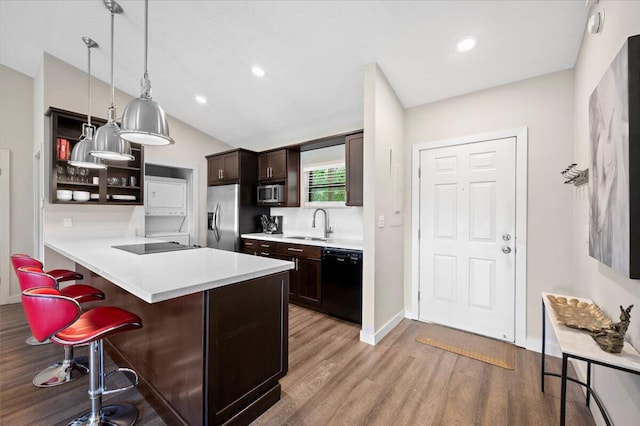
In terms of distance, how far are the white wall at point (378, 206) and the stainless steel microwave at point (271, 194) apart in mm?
1925

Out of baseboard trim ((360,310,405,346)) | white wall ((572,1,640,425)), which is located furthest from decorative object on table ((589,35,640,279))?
baseboard trim ((360,310,405,346))

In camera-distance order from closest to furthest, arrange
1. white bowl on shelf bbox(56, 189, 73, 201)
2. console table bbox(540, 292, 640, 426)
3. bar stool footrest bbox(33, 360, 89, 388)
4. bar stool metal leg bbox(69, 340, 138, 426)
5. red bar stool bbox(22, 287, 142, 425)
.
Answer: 1. console table bbox(540, 292, 640, 426)
2. red bar stool bbox(22, 287, 142, 425)
3. bar stool metal leg bbox(69, 340, 138, 426)
4. bar stool footrest bbox(33, 360, 89, 388)
5. white bowl on shelf bbox(56, 189, 73, 201)

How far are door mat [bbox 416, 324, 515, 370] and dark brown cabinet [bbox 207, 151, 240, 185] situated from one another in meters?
3.60

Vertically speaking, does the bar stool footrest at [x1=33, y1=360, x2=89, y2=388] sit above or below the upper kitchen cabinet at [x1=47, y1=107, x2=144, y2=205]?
below

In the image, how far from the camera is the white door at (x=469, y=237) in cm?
271

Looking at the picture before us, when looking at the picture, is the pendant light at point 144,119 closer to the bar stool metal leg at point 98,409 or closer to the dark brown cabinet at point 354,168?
the bar stool metal leg at point 98,409

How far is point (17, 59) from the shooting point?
136 inches

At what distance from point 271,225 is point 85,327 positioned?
3.26m

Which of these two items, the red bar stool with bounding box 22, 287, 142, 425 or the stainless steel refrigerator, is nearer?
the red bar stool with bounding box 22, 287, 142, 425

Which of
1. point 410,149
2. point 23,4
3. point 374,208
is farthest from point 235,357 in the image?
point 23,4

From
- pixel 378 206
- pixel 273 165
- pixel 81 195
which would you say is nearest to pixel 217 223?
pixel 273 165

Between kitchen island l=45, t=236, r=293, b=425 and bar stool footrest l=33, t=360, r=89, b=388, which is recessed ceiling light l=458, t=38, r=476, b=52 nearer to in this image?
kitchen island l=45, t=236, r=293, b=425

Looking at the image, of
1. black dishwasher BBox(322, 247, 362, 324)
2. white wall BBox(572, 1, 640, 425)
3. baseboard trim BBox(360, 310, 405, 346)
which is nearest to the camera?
white wall BBox(572, 1, 640, 425)

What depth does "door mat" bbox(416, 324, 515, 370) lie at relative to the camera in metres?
2.39
